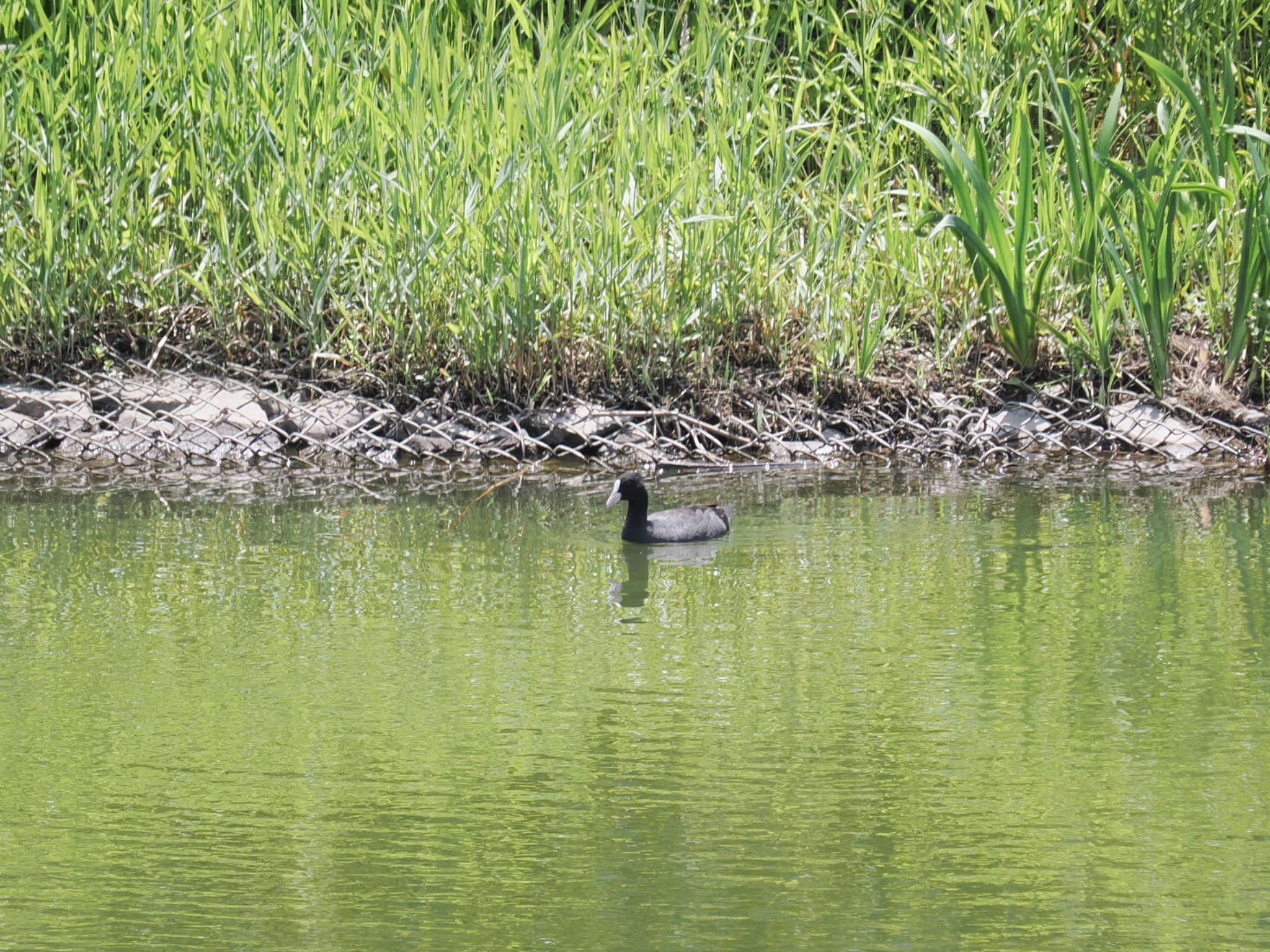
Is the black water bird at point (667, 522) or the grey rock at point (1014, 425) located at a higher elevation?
the grey rock at point (1014, 425)

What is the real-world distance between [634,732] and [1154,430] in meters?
4.31

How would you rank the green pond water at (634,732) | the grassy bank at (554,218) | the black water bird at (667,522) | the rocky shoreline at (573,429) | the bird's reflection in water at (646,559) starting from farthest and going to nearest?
the grassy bank at (554,218)
the rocky shoreline at (573,429)
the black water bird at (667,522)
the bird's reflection in water at (646,559)
the green pond water at (634,732)

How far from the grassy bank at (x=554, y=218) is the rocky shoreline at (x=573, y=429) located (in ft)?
0.55

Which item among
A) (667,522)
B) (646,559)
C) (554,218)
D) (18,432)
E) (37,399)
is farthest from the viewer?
(554,218)

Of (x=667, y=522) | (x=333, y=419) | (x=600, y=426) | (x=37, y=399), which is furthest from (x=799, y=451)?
(x=37, y=399)

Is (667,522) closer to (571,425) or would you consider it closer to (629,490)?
(629,490)

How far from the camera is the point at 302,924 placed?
295 centimetres

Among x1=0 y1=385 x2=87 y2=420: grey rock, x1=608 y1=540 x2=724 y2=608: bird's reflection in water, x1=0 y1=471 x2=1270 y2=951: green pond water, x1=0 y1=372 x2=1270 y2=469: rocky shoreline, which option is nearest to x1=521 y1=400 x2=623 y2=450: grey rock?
x1=0 y1=372 x2=1270 y2=469: rocky shoreline

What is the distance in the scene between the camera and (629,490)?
20.3 feet

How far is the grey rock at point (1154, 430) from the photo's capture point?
746cm

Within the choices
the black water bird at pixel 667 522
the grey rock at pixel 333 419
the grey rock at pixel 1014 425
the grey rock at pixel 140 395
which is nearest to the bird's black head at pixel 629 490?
the black water bird at pixel 667 522

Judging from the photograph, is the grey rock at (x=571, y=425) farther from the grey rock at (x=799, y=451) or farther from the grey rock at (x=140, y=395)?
the grey rock at (x=140, y=395)

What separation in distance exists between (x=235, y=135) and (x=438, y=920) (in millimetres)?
5731

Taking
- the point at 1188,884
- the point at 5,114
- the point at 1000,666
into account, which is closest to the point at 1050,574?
the point at 1000,666
